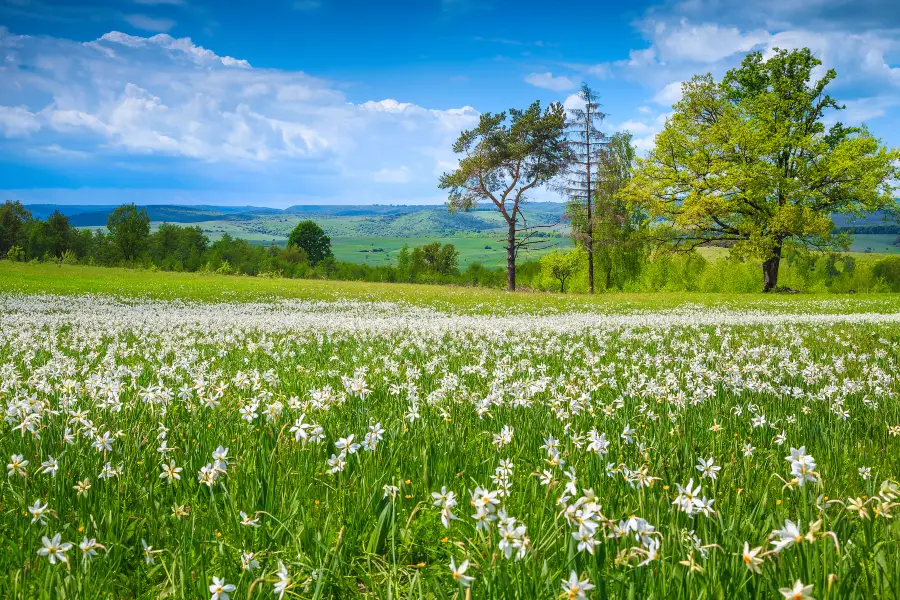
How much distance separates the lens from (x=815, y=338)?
12.4 m

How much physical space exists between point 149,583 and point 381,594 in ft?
4.27

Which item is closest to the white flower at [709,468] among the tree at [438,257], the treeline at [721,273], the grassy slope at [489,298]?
the grassy slope at [489,298]

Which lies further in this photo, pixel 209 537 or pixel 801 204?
pixel 801 204

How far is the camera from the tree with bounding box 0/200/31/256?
343 ft

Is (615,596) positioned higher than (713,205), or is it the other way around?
(713,205)

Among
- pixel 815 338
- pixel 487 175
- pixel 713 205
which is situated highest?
pixel 487 175

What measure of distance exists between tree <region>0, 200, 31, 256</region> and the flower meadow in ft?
420

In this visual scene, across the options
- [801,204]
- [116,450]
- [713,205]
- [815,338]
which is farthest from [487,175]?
[116,450]

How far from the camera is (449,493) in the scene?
212cm

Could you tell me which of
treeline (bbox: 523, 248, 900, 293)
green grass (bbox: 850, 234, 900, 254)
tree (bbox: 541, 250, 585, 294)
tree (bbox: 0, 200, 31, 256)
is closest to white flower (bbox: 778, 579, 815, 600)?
treeline (bbox: 523, 248, 900, 293)

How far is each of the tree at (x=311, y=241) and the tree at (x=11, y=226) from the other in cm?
5225

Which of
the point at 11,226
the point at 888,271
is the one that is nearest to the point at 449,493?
the point at 888,271

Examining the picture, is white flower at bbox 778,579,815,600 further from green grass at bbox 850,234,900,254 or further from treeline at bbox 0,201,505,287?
green grass at bbox 850,234,900,254

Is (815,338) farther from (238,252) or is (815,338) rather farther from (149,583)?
(238,252)
